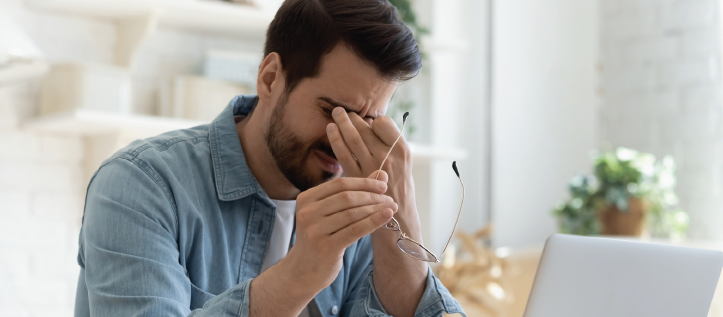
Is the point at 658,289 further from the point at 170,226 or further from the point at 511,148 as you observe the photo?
the point at 511,148

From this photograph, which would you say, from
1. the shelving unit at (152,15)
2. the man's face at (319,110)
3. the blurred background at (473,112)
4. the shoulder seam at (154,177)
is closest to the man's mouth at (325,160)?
the man's face at (319,110)

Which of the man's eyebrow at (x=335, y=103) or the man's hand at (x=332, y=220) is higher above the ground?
the man's eyebrow at (x=335, y=103)

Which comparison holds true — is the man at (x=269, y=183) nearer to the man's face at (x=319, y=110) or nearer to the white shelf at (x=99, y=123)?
the man's face at (x=319, y=110)

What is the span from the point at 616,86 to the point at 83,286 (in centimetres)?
208

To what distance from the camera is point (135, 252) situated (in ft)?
2.75

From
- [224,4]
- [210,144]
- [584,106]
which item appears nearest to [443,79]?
[584,106]

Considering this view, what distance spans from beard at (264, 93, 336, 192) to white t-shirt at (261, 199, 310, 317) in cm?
7

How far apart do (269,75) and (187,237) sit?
307mm

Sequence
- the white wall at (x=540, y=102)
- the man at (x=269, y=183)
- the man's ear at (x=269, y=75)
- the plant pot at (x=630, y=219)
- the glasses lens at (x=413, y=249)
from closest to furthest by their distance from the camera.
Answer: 1. the man at (x=269, y=183)
2. the glasses lens at (x=413, y=249)
3. the man's ear at (x=269, y=75)
4. the plant pot at (x=630, y=219)
5. the white wall at (x=540, y=102)

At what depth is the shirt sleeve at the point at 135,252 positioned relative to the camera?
2.64 feet

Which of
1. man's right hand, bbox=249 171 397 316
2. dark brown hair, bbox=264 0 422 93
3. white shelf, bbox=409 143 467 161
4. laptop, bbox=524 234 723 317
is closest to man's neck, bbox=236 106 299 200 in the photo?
dark brown hair, bbox=264 0 422 93

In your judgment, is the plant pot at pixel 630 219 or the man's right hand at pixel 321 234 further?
the plant pot at pixel 630 219

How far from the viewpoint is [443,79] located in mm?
2459

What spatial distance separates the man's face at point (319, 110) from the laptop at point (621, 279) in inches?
14.1
